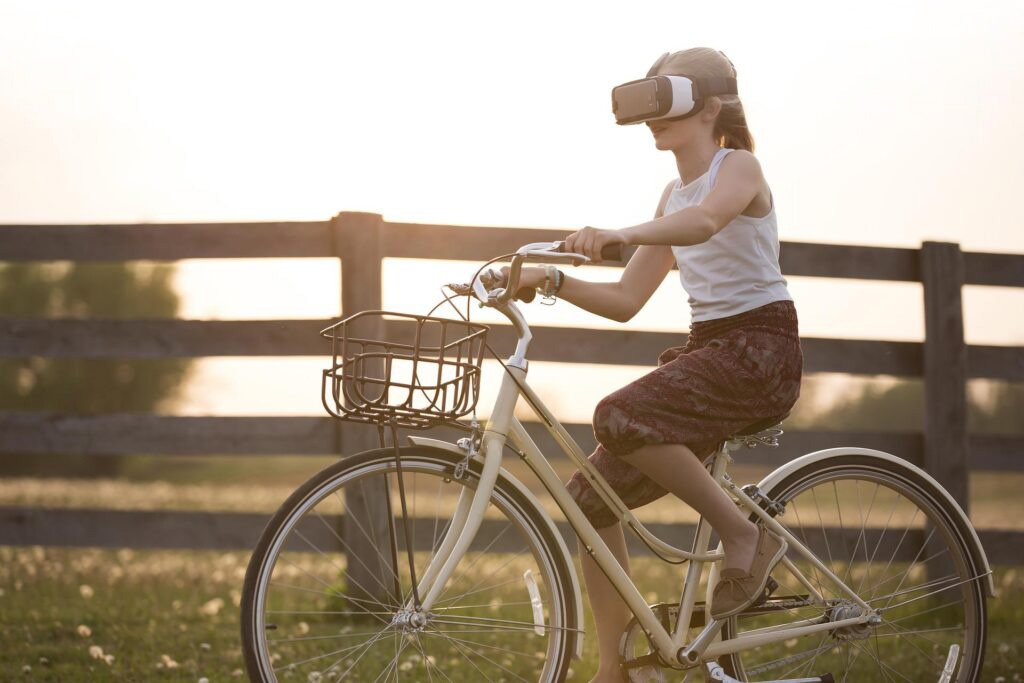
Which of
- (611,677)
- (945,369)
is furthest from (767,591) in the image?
(945,369)

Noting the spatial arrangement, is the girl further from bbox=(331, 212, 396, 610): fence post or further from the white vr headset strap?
bbox=(331, 212, 396, 610): fence post

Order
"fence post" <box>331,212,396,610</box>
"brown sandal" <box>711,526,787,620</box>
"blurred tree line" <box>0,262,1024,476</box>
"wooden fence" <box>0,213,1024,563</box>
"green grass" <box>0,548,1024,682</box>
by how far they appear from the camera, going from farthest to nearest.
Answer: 1. "blurred tree line" <box>0,262,1024,476</box>
2. "wooden fence" <box>0,213,1024,563</box>
3. "fence post" <box>331,212,396,610</box>
4. "green grass" <box>0,548,1024,682</box>
5. "brown sandal" <box>711,526,787,620</box>

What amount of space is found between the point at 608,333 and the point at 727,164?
89.3 inches

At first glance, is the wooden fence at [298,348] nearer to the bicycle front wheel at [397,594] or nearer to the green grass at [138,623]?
the green grass at [138,623]

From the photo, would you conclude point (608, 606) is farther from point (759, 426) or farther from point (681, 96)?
point (681, 96)

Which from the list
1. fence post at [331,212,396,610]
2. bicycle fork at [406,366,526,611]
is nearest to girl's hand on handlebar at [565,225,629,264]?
bicycle fork at [406,366,526,611]

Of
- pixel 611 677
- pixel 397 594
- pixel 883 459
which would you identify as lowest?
pixel 611 677

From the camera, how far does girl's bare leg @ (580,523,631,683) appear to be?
8.77 ft

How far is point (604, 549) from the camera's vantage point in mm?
2559

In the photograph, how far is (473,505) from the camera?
236 cm

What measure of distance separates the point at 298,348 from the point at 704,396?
2436 millimetres

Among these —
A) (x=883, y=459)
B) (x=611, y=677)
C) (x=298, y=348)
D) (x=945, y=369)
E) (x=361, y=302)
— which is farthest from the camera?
(x=945, y=369)

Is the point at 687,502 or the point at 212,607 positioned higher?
the point at 212,607

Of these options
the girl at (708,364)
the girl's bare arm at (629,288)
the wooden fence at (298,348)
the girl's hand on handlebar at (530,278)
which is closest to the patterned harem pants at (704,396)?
the girl at (708,364)
